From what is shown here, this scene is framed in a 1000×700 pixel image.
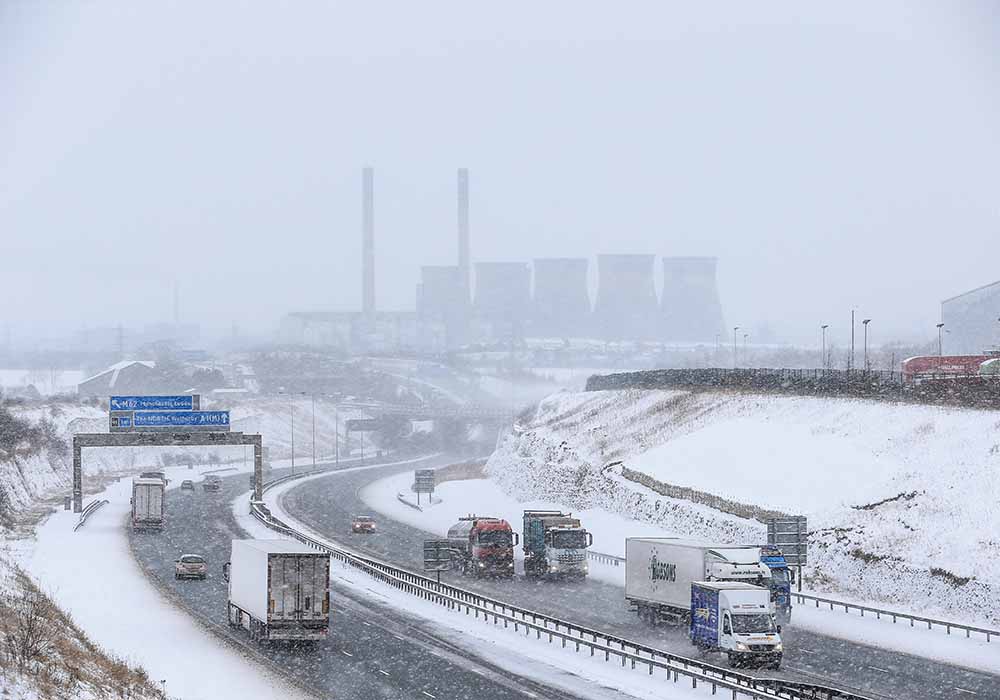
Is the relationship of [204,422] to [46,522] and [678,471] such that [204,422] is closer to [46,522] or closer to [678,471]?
[46,522]

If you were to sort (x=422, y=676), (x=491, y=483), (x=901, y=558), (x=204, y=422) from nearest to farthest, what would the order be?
(x=422, y=676)
(x=901, y=558)
(x=204, y=422)
(x=491, y=483)

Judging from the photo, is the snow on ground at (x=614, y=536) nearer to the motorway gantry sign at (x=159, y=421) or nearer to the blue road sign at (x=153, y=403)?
the motorway gantry sign at (x=159, y=421)

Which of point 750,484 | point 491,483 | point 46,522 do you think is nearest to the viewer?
point 750,484

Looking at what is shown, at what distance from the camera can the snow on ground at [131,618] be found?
37469 mm

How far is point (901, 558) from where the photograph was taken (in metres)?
53.0

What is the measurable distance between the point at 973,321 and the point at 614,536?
7597 centimetres

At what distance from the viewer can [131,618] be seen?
164ft

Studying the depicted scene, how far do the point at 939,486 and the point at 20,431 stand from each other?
94692 millimetres

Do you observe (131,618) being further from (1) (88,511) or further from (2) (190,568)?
(1) (88,511)

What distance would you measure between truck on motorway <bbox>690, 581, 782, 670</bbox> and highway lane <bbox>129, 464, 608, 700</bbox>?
511 cm

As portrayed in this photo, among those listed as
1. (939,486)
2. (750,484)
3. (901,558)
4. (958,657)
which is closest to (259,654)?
(958,657)

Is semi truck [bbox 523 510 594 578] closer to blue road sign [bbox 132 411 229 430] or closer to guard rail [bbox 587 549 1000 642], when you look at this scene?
guard rail [bbox 587 549 1000 642]

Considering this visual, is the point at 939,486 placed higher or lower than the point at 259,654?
higher

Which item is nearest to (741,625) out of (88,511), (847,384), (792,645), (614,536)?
(792,645)
